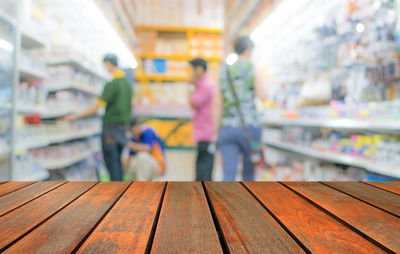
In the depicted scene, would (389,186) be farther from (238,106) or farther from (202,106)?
(202,106)

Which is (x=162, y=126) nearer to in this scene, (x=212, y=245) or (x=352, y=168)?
(x=352, y=168)

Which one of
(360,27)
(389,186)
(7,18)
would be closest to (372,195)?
(389,186)

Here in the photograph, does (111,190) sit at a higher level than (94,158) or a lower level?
higher

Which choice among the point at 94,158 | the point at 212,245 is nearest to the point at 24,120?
the point at 94,158

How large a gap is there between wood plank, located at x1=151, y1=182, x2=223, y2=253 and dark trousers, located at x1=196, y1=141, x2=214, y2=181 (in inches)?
60.8

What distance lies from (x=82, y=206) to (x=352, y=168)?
218cm

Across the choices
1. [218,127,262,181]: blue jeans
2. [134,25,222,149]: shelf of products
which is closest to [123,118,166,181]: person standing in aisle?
[218,127,262,181]: blue jeans

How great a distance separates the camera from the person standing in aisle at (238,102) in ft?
7.43

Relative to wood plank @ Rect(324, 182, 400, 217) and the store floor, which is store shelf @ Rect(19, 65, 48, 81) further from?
wood plank @ Rect(324, 182, 400, 217)

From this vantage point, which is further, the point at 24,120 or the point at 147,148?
the point at 147,148

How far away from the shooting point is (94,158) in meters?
4.41

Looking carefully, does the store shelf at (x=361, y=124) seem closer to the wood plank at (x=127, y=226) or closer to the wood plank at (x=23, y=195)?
the wood plank at (x=127, y=226)

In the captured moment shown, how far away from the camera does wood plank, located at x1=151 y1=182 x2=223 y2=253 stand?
588 millimetres

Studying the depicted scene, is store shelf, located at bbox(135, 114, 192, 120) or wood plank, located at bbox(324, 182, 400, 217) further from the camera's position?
store shelf, located at bbox(135, 114, 192, 120)
